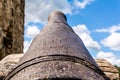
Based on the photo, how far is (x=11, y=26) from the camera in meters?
8.52

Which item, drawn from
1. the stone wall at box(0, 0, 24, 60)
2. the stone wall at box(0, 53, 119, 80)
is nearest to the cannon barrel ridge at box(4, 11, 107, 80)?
the stone wall at box(0, 53, 119, 80)

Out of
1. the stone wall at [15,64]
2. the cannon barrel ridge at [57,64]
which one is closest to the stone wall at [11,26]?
the stone wall at [15,64]

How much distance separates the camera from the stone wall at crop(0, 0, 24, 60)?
772cm

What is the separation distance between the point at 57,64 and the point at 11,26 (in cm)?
699

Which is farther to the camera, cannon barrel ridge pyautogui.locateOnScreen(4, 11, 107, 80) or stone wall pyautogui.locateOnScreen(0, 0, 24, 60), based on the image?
stone wall pyautogui.locateOnScreen(0, 0, 24, 60)

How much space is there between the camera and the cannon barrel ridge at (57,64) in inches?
62.9

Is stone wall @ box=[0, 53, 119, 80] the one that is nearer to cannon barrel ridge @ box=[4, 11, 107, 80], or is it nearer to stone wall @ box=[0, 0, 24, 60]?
cannon barrel ridge @ box=[4, 11, 107, 80]

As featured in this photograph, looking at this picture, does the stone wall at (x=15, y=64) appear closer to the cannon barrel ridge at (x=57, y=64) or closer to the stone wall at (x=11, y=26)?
the cannon barrel ridge at (x=57, y=64)

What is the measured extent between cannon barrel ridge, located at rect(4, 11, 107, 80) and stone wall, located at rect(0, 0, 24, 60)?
5.62 metres

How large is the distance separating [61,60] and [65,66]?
0.08 meters

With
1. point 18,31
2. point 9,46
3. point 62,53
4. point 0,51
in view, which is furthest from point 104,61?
point 18,31

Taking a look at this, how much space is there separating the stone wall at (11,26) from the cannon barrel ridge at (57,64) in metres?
5.62

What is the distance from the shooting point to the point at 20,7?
9.82 metres

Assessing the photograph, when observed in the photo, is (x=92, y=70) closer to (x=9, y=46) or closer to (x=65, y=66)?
(x=65, y=66)
